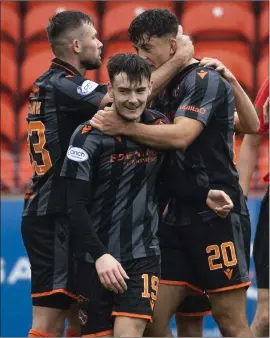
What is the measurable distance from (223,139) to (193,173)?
217mm

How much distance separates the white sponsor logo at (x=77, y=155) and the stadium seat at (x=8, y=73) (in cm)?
550

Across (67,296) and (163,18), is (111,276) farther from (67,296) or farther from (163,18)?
(163,18)

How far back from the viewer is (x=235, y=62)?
9.64 meters

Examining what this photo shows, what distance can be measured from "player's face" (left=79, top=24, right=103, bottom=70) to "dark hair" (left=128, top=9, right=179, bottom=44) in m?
0.36

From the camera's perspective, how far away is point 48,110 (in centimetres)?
493

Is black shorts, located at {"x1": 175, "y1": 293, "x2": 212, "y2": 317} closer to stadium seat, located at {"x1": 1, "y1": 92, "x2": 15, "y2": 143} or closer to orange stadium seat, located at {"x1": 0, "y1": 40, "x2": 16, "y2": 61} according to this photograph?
stadium seat, located at {"x1": 1, "y1": 92, "x2": 15, "y2": 143}

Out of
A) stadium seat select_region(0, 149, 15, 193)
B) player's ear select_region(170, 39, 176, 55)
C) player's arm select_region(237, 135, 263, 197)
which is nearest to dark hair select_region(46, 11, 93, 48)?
player's ear select_region(170, 39, 176, 55)

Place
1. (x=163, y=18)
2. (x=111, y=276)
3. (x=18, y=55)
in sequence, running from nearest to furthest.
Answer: (x=111, y=276) → (x=163, y=18) → (x=18, y=55)

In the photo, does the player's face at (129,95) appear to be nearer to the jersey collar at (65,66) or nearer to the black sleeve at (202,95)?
the black sleeve at (202,95)

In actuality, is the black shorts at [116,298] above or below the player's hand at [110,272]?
below

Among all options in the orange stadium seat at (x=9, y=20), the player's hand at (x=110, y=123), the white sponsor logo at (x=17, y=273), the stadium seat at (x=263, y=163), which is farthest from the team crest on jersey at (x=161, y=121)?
the orange stadium seat at (x=9, y=20)

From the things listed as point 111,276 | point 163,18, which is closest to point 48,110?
point 163,18

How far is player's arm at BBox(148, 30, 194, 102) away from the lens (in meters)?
4.66

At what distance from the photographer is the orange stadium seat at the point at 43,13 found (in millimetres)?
9820
